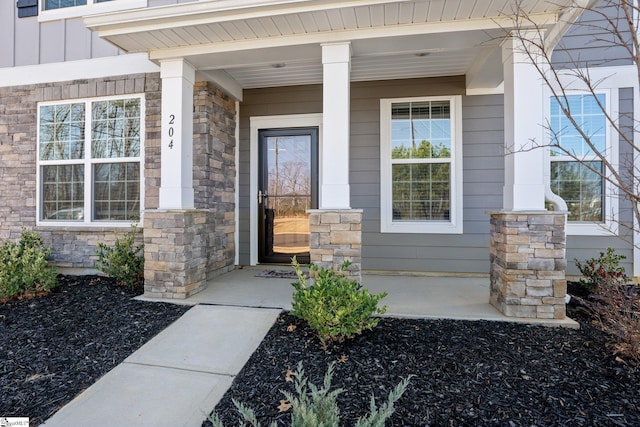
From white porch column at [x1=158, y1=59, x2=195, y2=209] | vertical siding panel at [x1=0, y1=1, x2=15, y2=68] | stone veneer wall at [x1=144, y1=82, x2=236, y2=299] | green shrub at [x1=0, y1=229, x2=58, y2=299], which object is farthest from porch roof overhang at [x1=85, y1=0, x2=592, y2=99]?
vertical siding panel at [x1=0, y1=1, x2=15, y2=68]

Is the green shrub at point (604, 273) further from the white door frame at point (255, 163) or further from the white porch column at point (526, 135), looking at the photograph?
the white door frame at point (255, 163)

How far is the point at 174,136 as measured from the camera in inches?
143

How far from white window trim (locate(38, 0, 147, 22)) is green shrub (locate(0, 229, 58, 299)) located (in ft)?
10.6

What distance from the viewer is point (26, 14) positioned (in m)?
4.84

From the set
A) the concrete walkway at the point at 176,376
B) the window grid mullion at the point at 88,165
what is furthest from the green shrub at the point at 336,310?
the window grid mullion at the point at 88,165

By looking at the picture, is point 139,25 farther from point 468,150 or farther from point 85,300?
point 468,150

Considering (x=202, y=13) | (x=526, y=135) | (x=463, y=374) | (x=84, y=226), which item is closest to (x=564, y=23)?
(x=526, y=135)

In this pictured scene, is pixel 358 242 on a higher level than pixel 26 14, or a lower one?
lower

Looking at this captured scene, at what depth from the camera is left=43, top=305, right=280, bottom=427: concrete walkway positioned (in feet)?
6.23

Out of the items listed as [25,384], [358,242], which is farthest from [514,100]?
[25,384]

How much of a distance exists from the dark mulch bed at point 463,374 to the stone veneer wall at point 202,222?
55.7 inches

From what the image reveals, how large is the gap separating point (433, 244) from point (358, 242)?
1.90 metres

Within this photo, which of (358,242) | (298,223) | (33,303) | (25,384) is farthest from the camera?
(298,223)

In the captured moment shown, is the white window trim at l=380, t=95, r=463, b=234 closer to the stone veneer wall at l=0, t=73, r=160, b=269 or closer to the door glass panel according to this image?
the door glass panel
